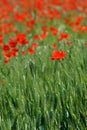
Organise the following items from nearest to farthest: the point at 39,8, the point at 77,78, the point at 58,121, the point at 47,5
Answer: the point at 58,121
the point at 77,78
the point at 39,8
the point at 47,5

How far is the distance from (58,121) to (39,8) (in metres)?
4.77

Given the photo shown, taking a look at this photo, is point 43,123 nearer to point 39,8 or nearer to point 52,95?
point 52,95

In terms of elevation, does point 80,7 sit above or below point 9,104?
below

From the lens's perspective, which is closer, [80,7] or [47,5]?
[80,7]

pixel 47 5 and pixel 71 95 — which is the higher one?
pixel 71 95

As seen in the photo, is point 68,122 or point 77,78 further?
point 77,78

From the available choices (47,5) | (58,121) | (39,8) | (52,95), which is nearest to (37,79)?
(52,95)

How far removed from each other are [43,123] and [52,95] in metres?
0.21

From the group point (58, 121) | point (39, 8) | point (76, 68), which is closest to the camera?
point (58, 121)

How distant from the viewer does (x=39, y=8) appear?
23.5 feet

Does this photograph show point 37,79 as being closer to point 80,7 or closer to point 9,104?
point 9,104

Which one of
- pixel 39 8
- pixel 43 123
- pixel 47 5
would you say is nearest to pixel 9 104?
pixel 43 123

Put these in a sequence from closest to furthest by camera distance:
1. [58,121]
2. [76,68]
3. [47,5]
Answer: [58,121] → [76,68] → [47,5]

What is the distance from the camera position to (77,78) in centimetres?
281
